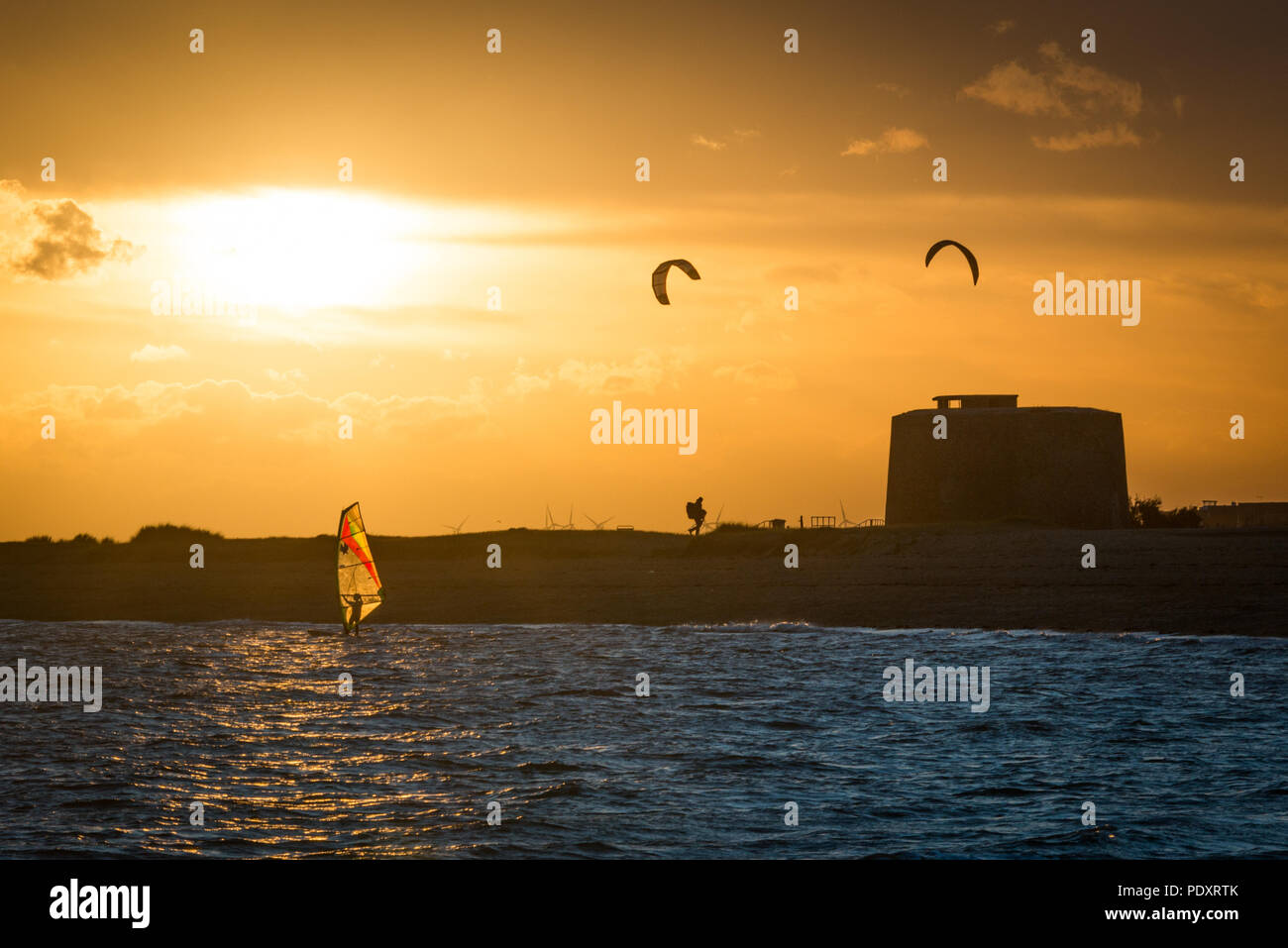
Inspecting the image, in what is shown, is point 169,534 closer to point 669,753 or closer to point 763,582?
point 763,582

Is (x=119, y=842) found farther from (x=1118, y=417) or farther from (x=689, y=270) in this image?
(x=1118, y=417)

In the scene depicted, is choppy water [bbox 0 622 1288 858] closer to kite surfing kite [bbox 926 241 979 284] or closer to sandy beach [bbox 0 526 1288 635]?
sandy beach [bbox 0 526 1288 635]

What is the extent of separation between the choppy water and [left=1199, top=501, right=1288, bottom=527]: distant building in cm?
2637

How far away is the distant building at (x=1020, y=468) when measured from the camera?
4303cm

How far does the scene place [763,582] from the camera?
97.8 feet

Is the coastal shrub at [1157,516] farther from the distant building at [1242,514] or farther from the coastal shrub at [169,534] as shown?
the coastal shrub at [169,534]

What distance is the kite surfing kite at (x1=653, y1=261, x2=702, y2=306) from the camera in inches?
1566

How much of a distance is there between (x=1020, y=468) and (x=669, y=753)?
32384 mm

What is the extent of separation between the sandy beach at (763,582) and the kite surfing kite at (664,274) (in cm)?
762

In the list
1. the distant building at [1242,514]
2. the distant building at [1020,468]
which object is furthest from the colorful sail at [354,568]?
the distant building at [1242,514]

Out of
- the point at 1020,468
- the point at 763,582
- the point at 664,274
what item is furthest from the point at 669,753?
the point at 1020,468
